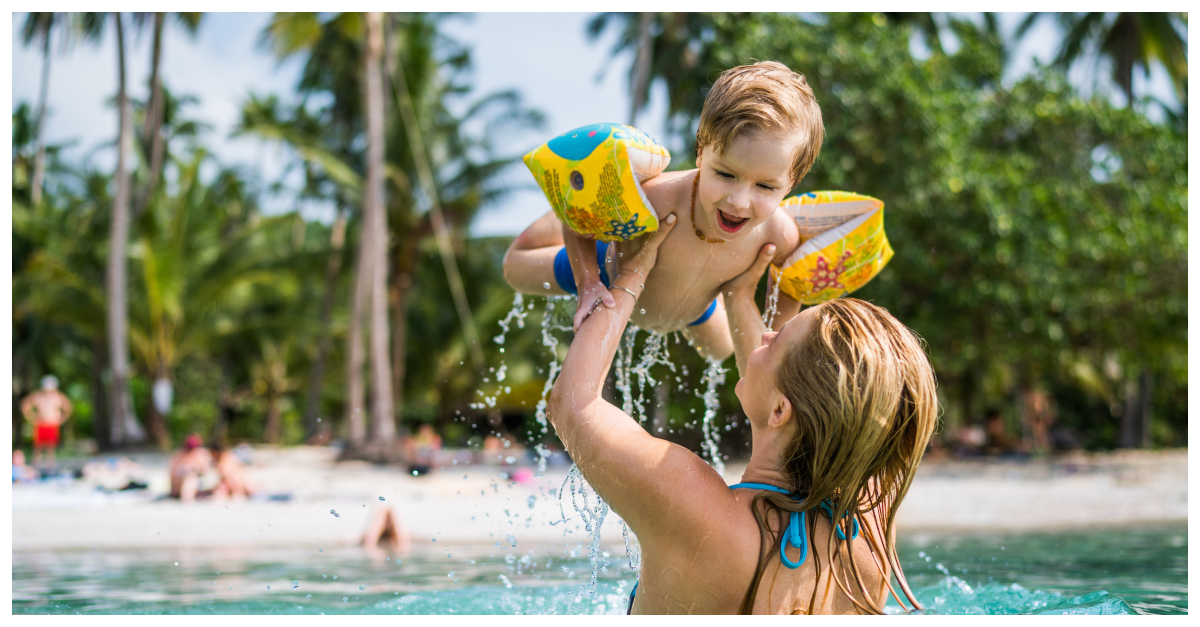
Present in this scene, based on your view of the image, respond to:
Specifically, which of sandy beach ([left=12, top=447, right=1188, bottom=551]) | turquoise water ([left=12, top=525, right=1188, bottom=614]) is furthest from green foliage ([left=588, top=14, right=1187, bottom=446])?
turquoise water ([left=12, top=525, right=1188, bottom=614])

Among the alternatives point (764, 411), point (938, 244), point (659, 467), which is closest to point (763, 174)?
point (764, 411)

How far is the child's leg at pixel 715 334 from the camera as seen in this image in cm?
374

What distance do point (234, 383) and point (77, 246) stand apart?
13360 millimetres

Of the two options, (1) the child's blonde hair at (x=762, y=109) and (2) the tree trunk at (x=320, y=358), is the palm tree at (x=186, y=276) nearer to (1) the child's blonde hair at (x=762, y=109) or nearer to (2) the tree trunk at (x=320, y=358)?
(2) the tree trunk at (x=320, y=358)

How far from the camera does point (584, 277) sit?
2.94m

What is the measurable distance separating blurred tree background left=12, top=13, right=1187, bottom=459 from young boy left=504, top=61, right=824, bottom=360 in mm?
4853

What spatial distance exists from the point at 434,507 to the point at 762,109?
991 cm

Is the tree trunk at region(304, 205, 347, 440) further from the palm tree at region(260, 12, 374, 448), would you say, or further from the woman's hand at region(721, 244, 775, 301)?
the woman's hand at region(721, 244, 775, 301)

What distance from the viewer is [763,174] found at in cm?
267

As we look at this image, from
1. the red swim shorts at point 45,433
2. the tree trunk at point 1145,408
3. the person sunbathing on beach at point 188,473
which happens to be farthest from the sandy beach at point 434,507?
the tree trunk at point 1145,408

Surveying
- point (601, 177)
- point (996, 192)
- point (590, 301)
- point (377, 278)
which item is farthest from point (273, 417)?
point (590, 301)

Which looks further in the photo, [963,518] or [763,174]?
[963,518]

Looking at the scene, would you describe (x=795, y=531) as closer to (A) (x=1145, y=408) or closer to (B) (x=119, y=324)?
(B) (x=119, y=324)
